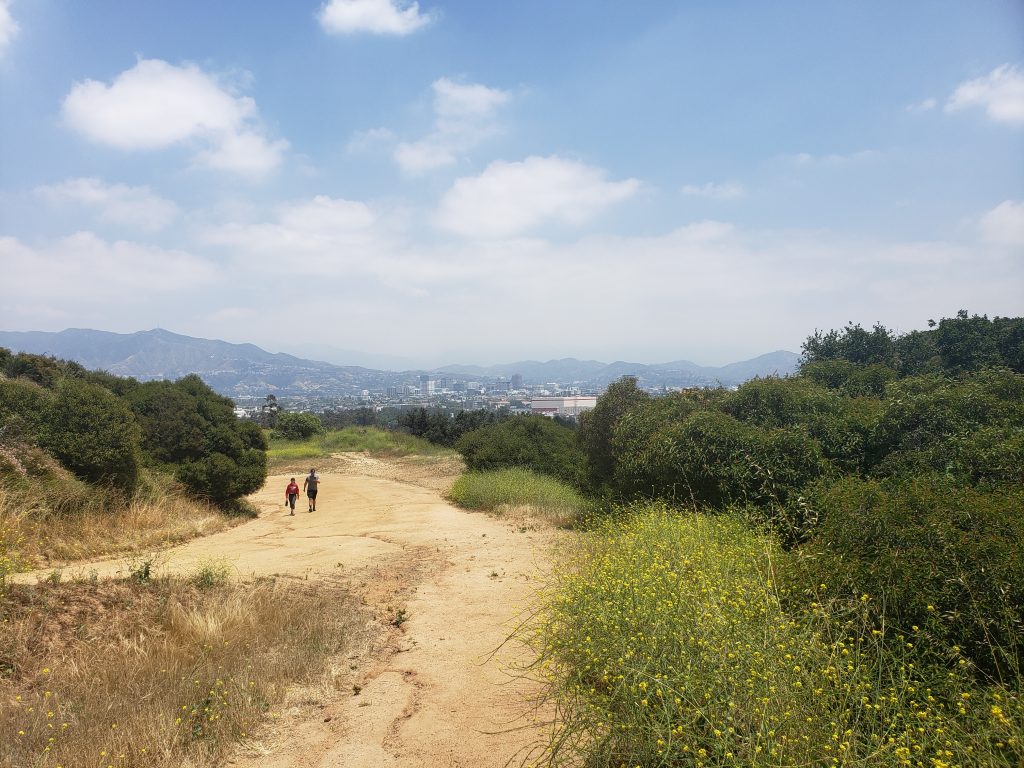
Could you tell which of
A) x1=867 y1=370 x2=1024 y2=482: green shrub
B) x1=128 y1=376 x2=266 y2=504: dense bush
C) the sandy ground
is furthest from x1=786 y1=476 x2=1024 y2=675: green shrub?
x1=128 y1=376 x2=266 y2=504: dense bush

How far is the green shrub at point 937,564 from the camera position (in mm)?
3611

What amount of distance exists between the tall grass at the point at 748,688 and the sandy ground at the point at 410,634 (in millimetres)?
659

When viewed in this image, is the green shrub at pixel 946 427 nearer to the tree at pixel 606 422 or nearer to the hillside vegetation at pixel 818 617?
the hillside vegetation at pixel 818 617

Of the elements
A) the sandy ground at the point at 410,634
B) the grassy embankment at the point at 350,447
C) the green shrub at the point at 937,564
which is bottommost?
the grassy embankment at the point at 350,447

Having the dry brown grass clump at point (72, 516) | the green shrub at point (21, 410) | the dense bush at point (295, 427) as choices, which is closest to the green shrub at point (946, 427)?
the dry brown grass clump at point (72, 516)

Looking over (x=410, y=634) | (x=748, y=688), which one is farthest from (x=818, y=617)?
(x=410, y=634)

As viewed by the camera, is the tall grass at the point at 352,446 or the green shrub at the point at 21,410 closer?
the green shrub at the point at 21,410

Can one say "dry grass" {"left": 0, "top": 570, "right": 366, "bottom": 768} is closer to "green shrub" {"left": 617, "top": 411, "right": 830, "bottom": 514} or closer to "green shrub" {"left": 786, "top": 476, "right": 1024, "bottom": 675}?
"green shrub" {"left": 786, "top": 476, "right": 1024, "bottom": 675}

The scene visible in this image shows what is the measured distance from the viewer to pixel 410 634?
20.9 feet

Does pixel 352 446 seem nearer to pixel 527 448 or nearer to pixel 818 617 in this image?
pixel 527 448

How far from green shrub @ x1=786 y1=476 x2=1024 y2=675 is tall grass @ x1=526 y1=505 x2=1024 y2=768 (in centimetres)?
23

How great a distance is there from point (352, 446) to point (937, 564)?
38.9 meters

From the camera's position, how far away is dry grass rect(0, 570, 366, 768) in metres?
3.82

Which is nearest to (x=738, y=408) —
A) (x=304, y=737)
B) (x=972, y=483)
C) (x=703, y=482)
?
(x=703, y=482)
